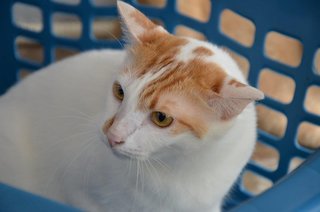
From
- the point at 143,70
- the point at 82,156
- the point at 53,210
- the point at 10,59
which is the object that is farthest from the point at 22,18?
the point at 53,210

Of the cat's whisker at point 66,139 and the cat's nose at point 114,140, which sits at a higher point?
the cat's nose at point 114,140

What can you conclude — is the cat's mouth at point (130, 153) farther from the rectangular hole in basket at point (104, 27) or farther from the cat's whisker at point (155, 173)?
the rectangular hole in basket at point (104, 27)

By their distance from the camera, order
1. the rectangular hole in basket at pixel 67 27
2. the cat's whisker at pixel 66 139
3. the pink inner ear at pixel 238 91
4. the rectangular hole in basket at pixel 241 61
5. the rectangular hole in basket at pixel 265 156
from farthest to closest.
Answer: the rectangular hole in basket at pixel 67 27, the rectangular hole in basket at pixel 265 156, the rectangular hole in basket at pixel 241 61, the cat's whisker at pixel 66 139, the pink inner ear at pixel 238 91

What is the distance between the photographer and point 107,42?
126 cm

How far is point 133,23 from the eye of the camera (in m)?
0.76

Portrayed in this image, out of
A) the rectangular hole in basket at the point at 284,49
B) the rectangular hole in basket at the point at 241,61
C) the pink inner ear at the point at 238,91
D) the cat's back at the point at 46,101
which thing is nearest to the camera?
the pink inner ear at the point at 238,91

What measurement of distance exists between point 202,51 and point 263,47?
31 cm

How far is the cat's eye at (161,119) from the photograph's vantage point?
2.23 feet

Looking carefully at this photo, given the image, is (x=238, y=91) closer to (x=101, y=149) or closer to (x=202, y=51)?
(x=202, y=51)

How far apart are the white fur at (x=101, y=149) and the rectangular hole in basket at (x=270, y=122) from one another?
1.15ft

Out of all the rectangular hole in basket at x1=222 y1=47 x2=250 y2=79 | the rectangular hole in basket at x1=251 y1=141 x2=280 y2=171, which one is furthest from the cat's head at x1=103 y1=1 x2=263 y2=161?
the rectangular hole in basket at x1=251 y1=141 x2=280 y2=171

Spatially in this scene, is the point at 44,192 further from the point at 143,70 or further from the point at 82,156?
the point at 143,70

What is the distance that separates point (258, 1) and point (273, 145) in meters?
0.30

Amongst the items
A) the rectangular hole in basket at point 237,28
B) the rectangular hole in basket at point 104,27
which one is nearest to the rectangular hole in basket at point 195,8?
the rectangular hole in basket at point 237,28
